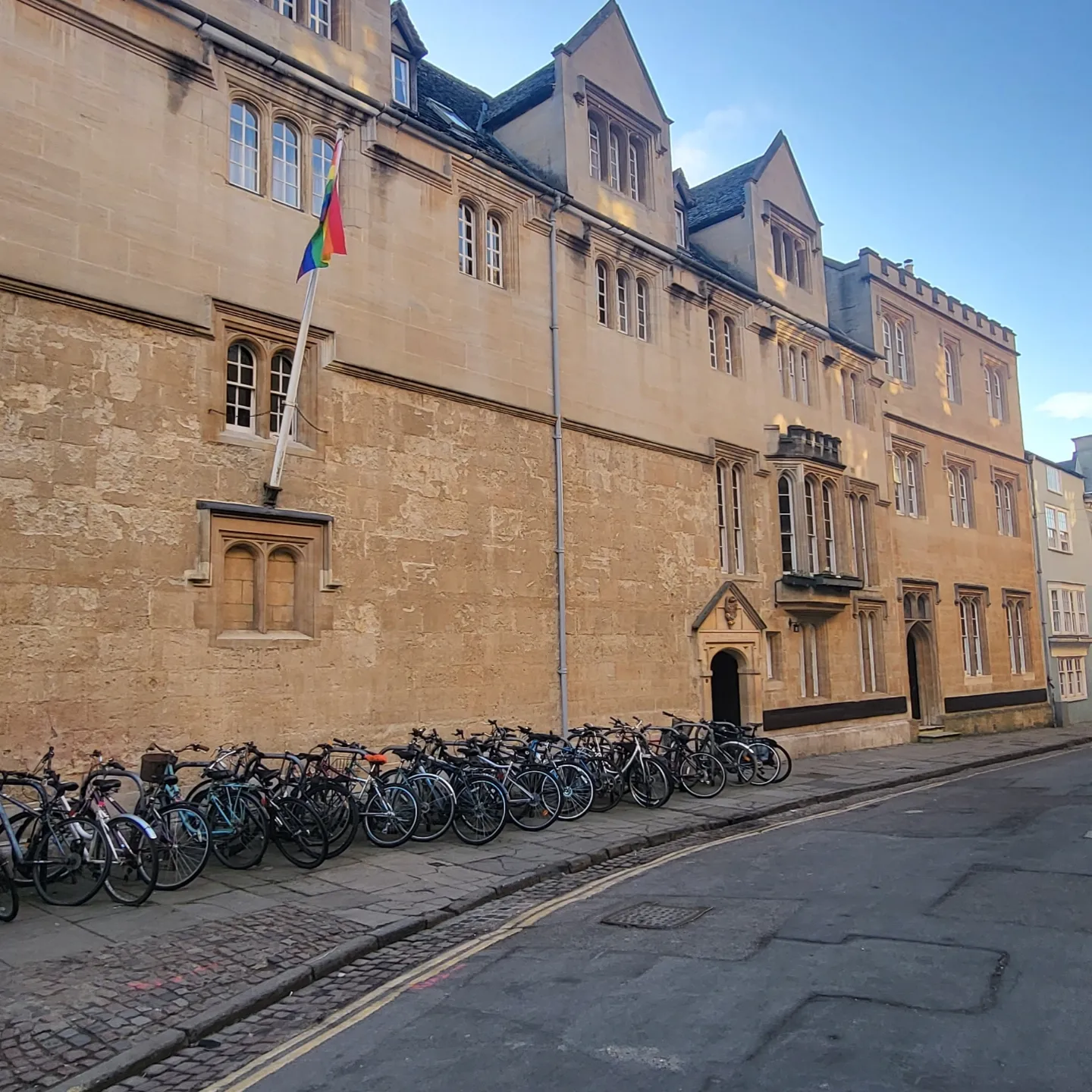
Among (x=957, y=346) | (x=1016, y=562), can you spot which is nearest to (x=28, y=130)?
(x=957, y=346)

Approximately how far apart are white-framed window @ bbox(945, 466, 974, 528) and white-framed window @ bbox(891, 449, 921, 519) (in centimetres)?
180

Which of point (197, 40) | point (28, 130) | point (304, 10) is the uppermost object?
point (304, 10)

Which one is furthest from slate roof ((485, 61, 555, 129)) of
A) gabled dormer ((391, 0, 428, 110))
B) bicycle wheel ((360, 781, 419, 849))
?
bicycle wheel ((360, 781, 419, 849))

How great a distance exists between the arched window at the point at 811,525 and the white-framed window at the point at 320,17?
14110mm

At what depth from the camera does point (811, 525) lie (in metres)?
23.1

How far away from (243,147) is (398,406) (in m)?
4.16

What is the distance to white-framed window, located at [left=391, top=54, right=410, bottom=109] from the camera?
623 inches

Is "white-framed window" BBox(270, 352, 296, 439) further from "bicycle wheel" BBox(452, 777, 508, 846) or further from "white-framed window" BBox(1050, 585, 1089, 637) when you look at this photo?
"white-framed window" BBox(1050, 585, 1089, 637)

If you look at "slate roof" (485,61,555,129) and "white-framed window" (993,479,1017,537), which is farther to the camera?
"white-framed window" (993,479,1017,537)

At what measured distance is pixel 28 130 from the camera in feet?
36.2

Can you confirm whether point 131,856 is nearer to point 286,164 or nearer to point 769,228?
point 286,164

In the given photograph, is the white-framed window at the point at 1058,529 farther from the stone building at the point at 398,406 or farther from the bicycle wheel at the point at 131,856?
the bicycle wheel at the point at 131,856

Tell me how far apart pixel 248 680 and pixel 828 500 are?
16415mm

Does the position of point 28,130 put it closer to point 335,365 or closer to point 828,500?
point 335,365
